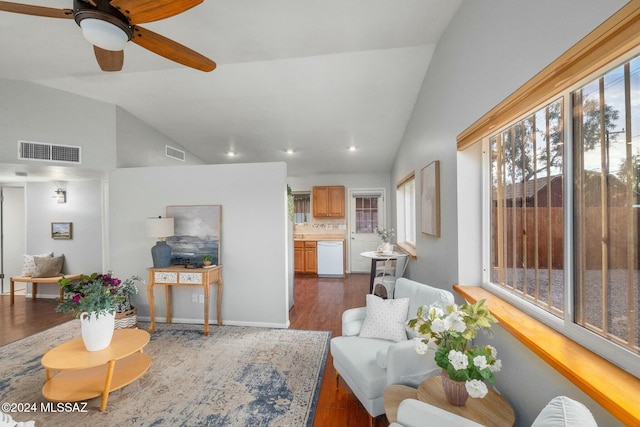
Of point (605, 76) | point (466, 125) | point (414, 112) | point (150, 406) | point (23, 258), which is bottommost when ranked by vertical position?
point (150, 406)

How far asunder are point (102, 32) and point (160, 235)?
7.80ft

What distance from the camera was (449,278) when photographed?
231 cm

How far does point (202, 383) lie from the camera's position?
7.51 feet

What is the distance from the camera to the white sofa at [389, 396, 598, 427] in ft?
2.46

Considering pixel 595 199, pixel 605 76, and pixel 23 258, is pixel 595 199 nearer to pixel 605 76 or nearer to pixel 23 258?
pixel 605 76

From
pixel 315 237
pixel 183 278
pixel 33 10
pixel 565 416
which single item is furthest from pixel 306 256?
pixel 565 416

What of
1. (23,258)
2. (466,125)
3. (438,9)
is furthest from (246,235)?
(23,258)

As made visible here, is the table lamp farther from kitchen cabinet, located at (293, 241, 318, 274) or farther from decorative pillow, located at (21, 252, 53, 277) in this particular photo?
kitchen cabinet, located at (293, 241, 318, 274)

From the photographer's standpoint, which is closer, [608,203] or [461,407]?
[608,203]

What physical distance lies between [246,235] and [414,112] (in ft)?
9.18

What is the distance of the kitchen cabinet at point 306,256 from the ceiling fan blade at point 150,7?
5276 millimetres

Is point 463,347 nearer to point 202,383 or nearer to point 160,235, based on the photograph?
point 202,383

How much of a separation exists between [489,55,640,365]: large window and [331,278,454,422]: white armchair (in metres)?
0.66

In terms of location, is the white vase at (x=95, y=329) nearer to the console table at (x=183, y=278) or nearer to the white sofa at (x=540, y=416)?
the console table at (x=183, y=278)
